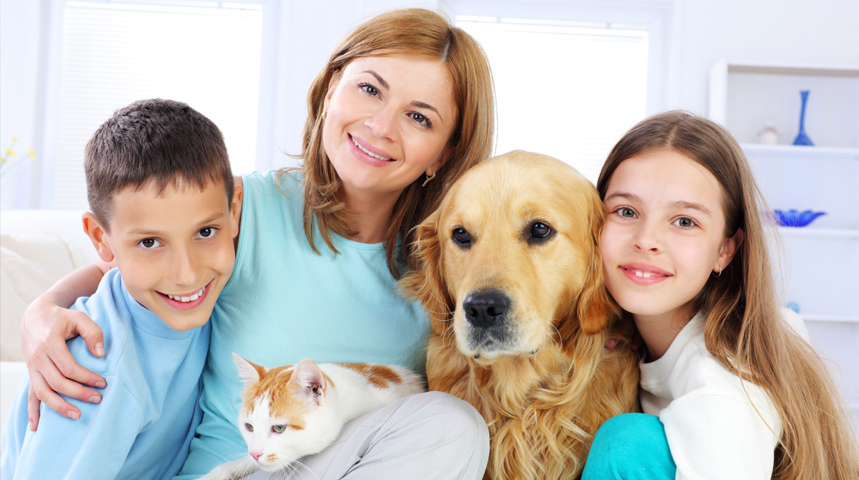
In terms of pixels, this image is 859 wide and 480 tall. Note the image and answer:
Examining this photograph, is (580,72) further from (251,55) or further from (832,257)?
(251,55)

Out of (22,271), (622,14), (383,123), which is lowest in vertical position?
(22,271)

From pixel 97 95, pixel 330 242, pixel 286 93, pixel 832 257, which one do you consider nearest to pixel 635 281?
pixel 330 242

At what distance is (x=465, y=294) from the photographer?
1.34 meters

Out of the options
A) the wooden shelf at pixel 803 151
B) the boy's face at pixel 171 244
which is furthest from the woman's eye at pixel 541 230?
the wooden shelf at pixel 803 151

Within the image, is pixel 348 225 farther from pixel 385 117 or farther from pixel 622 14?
pixel 622 14

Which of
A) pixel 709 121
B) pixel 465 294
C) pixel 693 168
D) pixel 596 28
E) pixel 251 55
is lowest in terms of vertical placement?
pixel 465 294

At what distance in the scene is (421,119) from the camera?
1.68m

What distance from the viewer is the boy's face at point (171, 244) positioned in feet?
4.37

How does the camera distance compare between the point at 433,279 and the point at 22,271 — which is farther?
the point at 22,271

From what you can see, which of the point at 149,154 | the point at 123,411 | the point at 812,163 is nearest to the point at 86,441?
the point at 123,411

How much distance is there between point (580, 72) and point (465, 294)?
4792mm

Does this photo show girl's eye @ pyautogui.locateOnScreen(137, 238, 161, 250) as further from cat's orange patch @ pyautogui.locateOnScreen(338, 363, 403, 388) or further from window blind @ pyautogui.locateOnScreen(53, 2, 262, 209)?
window blind @ pyautogui.locateOnScreen(53, 2, 262, 209)

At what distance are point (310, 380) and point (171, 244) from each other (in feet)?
1.44

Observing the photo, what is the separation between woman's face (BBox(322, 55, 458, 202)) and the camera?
5.34ft
